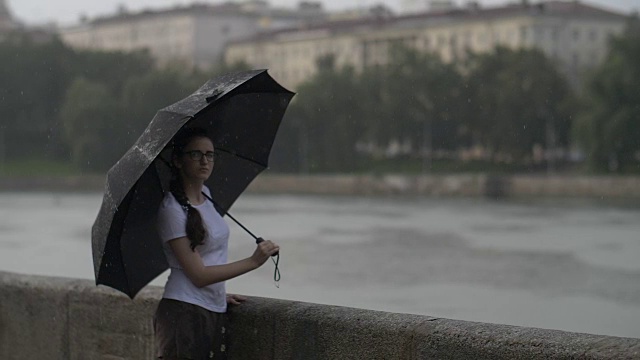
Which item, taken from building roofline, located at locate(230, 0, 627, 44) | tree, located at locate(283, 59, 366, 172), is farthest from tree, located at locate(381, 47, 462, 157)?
building roofline, located at locate(230, 0, 627, 44)

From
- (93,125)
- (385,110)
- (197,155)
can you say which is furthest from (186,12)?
(197,155)

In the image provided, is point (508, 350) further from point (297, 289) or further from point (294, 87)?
point (294, 87)

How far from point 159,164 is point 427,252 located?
3785 centimetres

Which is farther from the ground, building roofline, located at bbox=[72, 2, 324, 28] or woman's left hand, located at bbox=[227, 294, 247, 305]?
building roofline, located at bbox=[72, 2, 324, 28]

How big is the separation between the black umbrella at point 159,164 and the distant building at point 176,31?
47946 millimetres

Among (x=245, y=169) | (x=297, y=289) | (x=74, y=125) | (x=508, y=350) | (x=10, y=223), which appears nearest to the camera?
(x=508, y=350)

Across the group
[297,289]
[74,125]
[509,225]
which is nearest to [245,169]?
[297,289]

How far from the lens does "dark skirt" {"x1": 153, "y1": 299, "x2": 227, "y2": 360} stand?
10.1 feet

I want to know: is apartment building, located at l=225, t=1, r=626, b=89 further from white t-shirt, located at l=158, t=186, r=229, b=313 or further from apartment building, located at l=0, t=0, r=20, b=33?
white t-shirt, located at l=158, t=186, r=229, b=313

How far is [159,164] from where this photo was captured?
318 centimetres

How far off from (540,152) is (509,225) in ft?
44.6

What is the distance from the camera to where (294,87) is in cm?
6119

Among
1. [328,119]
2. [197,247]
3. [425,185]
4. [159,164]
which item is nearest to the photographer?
[197,247]

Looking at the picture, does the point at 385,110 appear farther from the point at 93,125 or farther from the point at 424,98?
the point at 93,125
